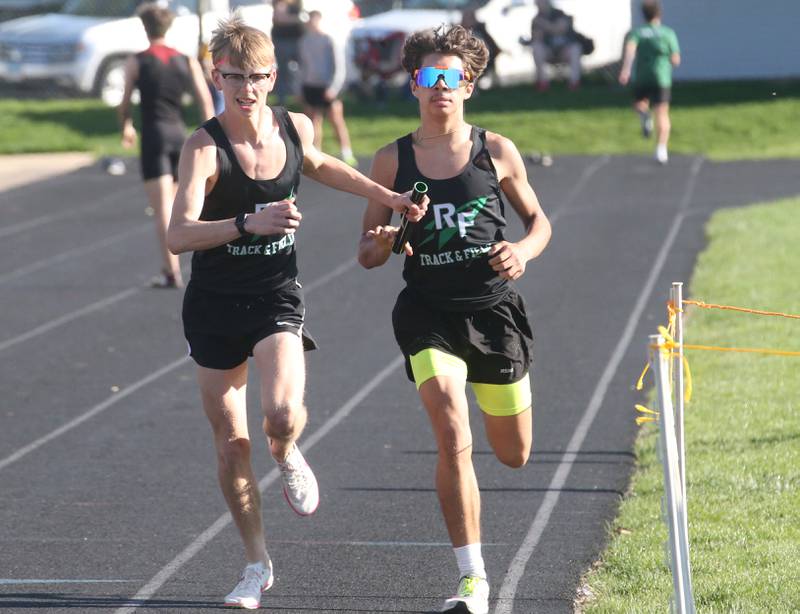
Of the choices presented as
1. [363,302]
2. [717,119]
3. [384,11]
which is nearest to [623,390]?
[363,302]

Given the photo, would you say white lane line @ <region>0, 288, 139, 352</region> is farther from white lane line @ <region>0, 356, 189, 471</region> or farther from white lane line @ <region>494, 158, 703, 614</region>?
white lane line @ <region>494, 158, 703, 614</region>

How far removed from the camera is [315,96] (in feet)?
67.7

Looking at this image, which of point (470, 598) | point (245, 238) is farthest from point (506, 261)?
point (470, 598)

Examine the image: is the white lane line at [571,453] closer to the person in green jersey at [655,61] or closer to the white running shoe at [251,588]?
the white running shoe at [251,588]

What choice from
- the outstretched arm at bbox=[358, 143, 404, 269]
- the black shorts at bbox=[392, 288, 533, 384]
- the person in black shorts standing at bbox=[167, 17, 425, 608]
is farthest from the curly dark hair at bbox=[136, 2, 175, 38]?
the black shorts at bbox=[392, 288, 533, 384]

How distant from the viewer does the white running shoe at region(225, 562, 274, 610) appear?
5.32m

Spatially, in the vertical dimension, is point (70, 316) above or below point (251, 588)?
below

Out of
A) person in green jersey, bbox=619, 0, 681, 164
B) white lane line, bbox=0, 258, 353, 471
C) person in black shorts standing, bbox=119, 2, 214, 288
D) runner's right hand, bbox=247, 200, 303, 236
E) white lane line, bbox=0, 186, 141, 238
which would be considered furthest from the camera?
person in green jersey, bbox=619, 0, 681, 164

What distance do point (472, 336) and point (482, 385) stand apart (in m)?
0.23

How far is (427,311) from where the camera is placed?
5453mm

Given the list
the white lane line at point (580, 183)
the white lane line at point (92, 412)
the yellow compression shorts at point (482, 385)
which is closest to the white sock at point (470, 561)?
the yellow compression shorts at point (482, 385)

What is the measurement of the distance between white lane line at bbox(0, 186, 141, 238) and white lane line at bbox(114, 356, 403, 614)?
25.7 feet

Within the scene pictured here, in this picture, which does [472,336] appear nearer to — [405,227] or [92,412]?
[405,227]

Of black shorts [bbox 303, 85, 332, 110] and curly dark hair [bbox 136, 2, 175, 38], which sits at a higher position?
curly dark hair [bbox 136, 2, 175, 38]
